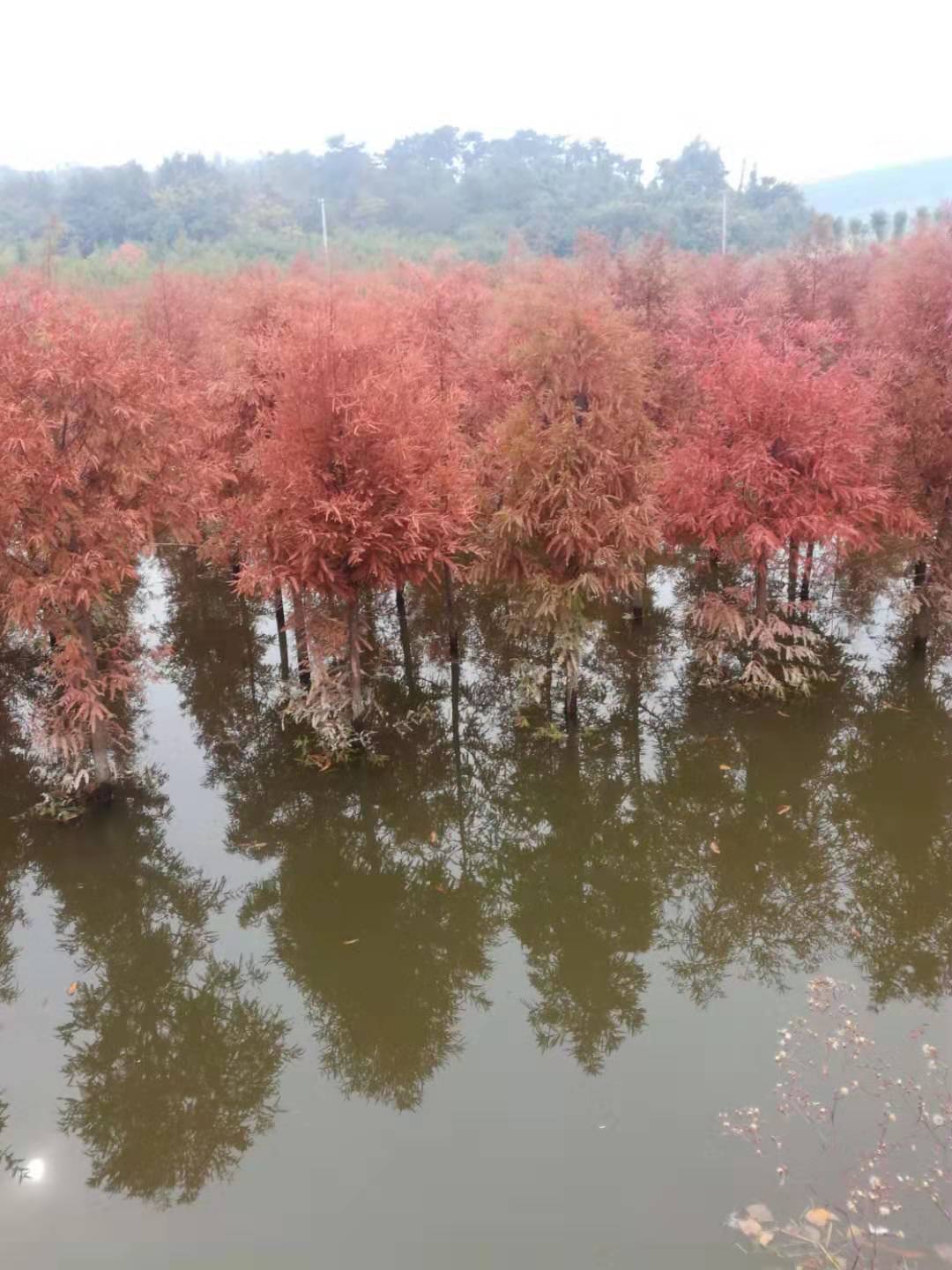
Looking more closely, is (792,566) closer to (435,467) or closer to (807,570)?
(807,570)

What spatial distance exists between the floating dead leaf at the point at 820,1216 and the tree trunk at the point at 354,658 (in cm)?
824

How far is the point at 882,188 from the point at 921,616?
20477 cm

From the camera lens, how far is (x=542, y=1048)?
722cm

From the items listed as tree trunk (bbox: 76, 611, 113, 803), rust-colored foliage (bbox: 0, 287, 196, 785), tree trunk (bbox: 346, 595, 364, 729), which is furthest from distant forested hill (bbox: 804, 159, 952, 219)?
tree trunk (bbox: 76, 611, 113, 803)

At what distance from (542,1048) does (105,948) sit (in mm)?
4661

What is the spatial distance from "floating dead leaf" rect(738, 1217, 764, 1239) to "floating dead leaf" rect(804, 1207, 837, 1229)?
13.8 inches

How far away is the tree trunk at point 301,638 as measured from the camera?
12.4 meters

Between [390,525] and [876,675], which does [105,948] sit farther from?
[876,675]

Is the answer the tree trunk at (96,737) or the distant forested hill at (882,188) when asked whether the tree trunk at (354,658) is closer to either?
the tree trunk at (96,737)

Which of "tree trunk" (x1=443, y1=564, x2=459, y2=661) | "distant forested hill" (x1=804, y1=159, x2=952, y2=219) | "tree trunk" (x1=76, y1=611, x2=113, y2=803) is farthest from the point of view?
"distant forested hill" (x1=804, y1=159, x2=952, y2=219)

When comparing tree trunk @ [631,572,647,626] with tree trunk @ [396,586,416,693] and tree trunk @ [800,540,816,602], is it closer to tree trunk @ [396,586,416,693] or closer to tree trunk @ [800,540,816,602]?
tree trunk @ [800,540,816,602]

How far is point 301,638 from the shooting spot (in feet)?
42.6

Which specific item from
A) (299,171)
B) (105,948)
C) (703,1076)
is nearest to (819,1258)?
(703,1076)

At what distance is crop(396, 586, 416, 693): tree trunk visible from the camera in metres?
14.3
